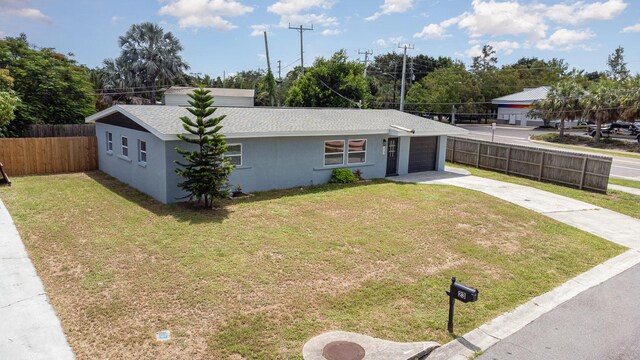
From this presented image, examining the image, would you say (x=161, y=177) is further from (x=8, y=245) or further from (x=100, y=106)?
(x=100, y=106)

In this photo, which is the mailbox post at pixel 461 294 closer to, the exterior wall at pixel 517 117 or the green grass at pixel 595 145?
the green grass at pixel 595 145

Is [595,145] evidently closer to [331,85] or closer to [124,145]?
[331,85]

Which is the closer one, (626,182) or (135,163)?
(135,163)

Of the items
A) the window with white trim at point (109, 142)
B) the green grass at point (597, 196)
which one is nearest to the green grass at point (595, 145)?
the green grass at point (597, 196)

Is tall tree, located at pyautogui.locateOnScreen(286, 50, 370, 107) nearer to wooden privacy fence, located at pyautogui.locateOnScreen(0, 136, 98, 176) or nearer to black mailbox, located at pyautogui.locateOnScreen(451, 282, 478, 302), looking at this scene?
wooden privacy fence, located at pyautogui.locateOnScreen(0, 136, 98, 176)

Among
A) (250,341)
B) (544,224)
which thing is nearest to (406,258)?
(250,341)

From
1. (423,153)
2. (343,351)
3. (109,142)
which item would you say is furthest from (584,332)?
(109,142)

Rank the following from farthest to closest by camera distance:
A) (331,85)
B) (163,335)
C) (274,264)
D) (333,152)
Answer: (331,85), (333,152), (274,264), (163,335)
